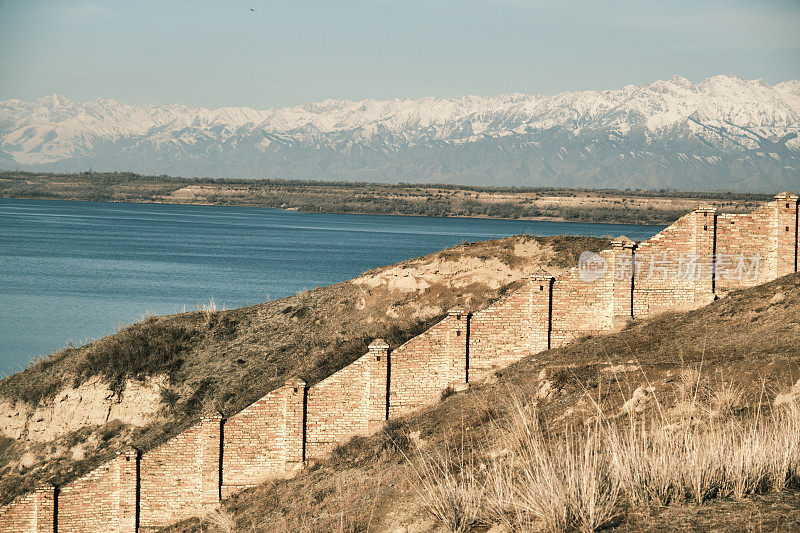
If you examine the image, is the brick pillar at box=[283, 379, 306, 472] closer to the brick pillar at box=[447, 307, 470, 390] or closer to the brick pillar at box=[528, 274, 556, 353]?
the brick pillar at box=[447, 307, 470, 390]

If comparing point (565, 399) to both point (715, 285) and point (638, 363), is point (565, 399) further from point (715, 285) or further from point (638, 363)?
point (715, 285)

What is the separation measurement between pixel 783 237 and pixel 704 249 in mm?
1785

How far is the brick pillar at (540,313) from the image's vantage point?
1830 centimetres

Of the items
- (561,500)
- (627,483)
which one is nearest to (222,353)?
(627,483)

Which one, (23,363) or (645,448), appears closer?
(645,448)

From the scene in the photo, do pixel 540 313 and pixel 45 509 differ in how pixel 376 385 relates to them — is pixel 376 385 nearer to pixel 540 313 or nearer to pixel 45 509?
pixel 540 313

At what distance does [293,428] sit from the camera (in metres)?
17.9

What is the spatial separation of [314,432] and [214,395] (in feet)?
24.9

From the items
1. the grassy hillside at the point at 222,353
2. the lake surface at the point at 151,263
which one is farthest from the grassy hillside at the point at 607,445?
the lake surface at the point at 151,263

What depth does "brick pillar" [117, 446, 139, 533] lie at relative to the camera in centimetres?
1797

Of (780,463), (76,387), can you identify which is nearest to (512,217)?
(76,387)

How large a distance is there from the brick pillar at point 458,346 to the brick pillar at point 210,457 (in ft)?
16.6

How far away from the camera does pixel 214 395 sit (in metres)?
24.7

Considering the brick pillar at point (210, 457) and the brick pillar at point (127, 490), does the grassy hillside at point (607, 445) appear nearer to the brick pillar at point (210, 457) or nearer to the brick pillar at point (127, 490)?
the brick pillar at point (210, 457)
